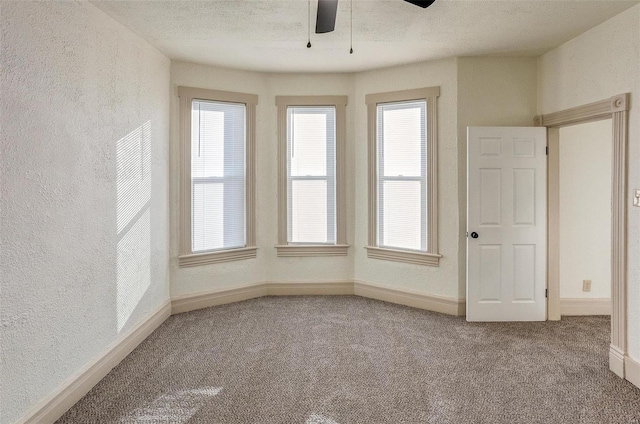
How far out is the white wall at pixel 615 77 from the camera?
2830 millimetres

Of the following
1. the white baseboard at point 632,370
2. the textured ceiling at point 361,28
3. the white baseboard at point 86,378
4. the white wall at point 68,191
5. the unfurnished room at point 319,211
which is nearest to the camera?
the white wall at point 68,191

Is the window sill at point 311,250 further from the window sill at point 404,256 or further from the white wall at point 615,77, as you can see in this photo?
the white wall at point 615,77

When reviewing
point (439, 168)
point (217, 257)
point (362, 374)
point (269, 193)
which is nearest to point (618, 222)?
point (439, 168)

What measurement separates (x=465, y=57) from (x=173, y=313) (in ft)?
13.5

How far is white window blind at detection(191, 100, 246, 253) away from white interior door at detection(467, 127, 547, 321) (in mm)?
2570

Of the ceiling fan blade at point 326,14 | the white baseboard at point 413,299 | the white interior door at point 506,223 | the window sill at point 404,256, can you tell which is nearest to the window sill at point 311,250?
the window sill at point 404,256

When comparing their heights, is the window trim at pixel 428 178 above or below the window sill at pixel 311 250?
above

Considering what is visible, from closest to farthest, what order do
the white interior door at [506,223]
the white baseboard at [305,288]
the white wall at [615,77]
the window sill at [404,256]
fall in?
the white wall at [615,77] < the white interior door at [506,223] < the window sill at [404,256] < the white baseboard at [305,288]

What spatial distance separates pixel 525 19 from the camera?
3184mm

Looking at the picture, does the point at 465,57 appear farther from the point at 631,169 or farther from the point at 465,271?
the point at 465,271

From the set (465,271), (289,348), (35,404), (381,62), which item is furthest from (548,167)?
(35,404)

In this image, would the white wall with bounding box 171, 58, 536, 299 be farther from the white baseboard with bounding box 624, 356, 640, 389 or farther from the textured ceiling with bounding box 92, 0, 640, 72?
the white baseboard with bounding box 624, 356, 640, 389

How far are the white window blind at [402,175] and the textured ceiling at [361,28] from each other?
617mm

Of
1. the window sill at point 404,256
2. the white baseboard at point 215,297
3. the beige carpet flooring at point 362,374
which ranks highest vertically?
the window sill at point 404,256
